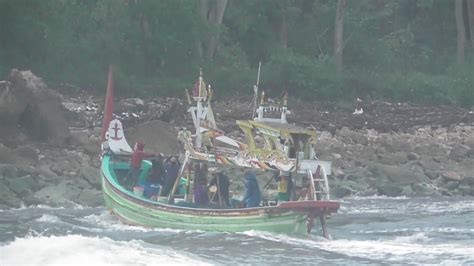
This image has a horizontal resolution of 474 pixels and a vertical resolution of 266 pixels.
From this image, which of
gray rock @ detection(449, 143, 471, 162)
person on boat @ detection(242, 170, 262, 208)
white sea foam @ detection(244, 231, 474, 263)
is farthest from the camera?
gray rock @ detection(449, 143, 471, 162)

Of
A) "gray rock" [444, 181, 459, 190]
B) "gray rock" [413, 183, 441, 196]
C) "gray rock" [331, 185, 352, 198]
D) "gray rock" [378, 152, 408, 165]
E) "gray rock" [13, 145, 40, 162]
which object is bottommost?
"gray rock" [331, 185, 352, 198]

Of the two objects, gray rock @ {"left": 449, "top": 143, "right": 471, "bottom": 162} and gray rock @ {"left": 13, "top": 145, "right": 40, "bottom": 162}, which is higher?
gray rock @ {"left": 449, "top": 143, "right": 471, "bottom": 162}

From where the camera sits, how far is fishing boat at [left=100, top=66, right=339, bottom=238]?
25562 mm

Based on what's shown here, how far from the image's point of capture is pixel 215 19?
55125mm

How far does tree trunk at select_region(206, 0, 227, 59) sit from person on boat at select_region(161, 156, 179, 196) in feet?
85.0

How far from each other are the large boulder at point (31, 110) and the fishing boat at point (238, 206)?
9819mm

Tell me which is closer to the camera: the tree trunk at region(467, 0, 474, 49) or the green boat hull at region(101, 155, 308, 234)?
the green boat hull at region(101, 155, 308, 234)

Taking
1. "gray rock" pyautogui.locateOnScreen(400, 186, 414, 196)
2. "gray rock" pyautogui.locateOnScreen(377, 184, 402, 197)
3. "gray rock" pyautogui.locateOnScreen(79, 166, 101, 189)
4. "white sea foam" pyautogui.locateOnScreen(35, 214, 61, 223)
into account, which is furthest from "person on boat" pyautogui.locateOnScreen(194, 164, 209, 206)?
"gray rock" pyautogui.locateOnScreen(400, 186, 414, 196)

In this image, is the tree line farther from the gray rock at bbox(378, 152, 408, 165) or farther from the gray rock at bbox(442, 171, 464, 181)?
the gray rock at bbox(442, 171, 464, 181)

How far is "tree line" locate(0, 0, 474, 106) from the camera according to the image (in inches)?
1975

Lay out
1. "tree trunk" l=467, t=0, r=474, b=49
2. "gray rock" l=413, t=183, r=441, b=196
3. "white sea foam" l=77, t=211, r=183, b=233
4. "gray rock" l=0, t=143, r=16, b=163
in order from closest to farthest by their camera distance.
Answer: "white sea foam" l=77, t=211, r=183, b=233 → "gray rock" l=0, t=143, r=16, b=163 → "gray rock" l=413, t=183, r=441, b=196 → "tree trunk" l=467, t=0, r=474, b=49

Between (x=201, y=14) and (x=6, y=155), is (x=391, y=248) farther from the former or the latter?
(x=201, y=14)

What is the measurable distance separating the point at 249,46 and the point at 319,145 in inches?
689

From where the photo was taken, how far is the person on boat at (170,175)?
92.3 ft
